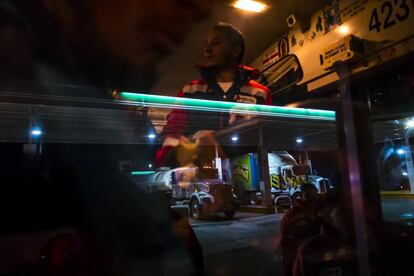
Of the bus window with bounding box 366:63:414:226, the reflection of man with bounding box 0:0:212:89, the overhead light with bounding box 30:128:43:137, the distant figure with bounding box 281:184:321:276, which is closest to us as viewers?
the reflection of man with bounding box 0:0:212:89

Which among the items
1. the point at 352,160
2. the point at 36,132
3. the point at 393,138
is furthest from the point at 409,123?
the point at 36,132

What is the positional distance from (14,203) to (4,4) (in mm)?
407

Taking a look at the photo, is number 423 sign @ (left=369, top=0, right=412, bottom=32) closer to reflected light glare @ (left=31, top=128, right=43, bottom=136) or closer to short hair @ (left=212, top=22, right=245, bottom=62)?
short hair @ (left=212, top=22, right=245, bottom=62)

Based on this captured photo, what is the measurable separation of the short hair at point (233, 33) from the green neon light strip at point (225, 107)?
0.18m

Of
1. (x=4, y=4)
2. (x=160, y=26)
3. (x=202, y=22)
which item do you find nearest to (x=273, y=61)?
(x=202, y=22)

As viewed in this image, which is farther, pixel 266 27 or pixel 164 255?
pixel 266 27

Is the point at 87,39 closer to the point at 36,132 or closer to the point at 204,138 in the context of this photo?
the point at 36,132

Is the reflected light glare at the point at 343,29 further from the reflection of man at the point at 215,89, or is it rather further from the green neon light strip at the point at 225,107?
the reflection of man at the point at 215,89

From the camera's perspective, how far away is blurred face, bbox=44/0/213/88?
0.65 meters

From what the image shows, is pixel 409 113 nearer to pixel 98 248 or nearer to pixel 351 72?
pixel 351 72

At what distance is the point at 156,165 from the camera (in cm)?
82

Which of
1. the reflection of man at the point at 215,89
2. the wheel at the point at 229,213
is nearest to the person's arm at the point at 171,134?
the reflection of man at the point at 215,89

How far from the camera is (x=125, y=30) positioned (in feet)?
2.25

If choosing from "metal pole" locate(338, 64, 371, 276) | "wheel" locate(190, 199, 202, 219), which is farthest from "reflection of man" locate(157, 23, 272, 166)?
"metal pole" locate(338, 64, 371, 276)
